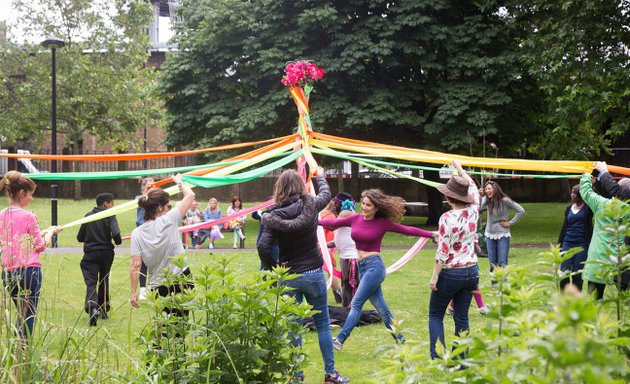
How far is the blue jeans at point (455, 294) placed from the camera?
5680 mm

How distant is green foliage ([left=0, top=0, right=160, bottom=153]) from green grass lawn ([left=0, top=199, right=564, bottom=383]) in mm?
7768

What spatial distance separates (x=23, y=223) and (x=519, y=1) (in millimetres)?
16677

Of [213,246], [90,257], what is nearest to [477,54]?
[213,246]

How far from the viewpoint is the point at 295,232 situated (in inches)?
218

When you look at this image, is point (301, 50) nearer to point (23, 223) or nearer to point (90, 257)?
point (90, 257)

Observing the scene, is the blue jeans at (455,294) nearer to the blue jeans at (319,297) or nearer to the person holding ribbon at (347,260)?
the blue jeans at (319,297)

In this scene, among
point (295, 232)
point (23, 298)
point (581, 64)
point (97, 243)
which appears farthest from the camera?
point (581, 64)

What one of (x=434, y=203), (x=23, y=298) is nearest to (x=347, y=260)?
(x=23, y=298)

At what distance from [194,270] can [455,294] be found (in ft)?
19.1

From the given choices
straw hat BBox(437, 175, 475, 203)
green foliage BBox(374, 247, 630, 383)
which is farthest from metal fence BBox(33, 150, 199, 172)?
green foliage BBox(374, 247, 630, 383)

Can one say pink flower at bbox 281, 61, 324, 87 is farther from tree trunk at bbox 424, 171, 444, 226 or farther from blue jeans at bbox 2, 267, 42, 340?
tree trunk at bbox 424, 171, 444, 226

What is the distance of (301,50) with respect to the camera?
19.8 m

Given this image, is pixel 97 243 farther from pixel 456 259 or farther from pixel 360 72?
pixel 360 72

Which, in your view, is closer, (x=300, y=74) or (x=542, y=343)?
(x=542, y=343)
